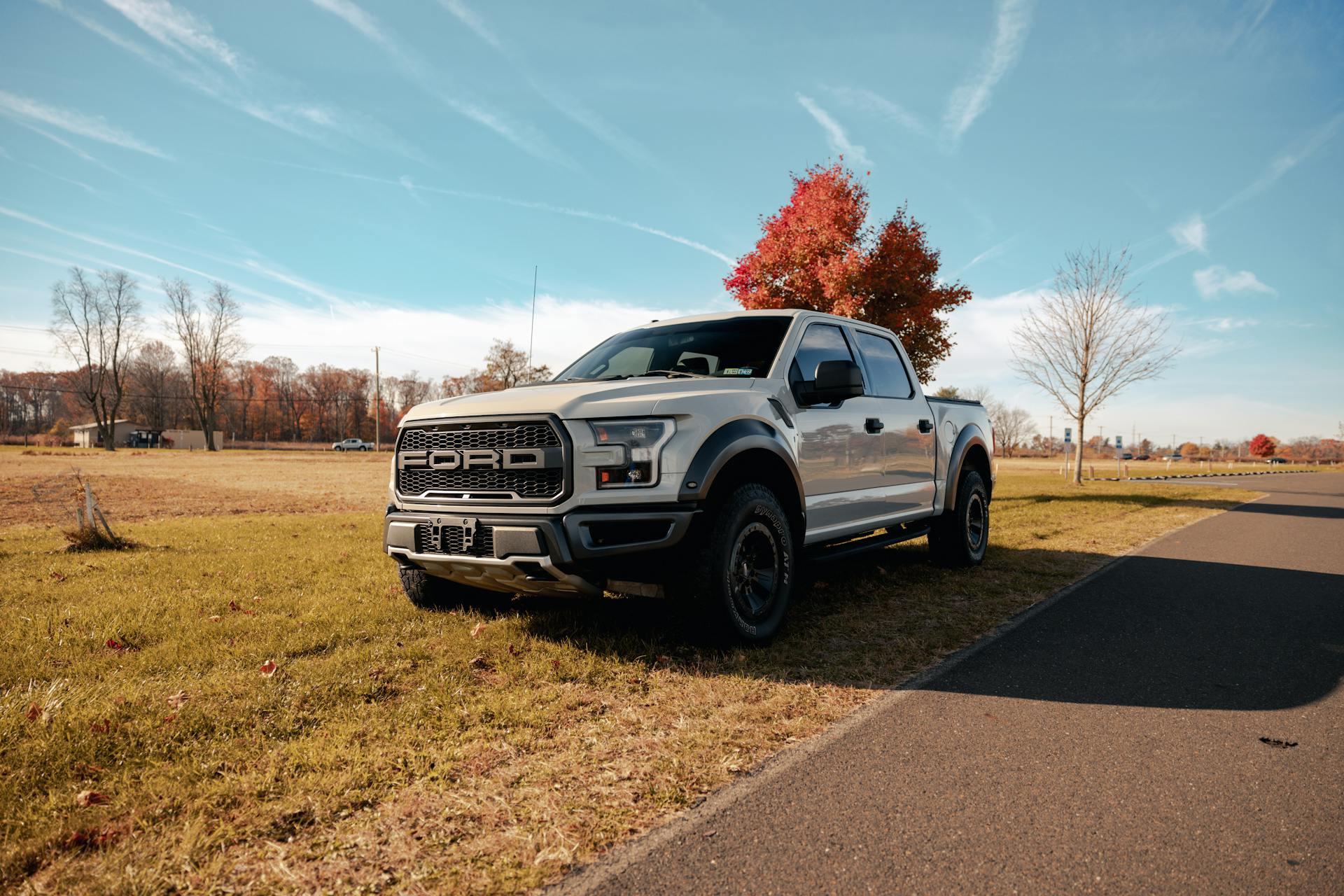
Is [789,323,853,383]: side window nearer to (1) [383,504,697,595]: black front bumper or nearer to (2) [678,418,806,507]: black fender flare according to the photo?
(2) [678,418,806,507]: black fender flare

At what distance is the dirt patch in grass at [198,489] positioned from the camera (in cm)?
1361

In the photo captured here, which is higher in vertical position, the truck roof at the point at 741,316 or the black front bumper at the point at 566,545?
the truck roof at the point at 741,316

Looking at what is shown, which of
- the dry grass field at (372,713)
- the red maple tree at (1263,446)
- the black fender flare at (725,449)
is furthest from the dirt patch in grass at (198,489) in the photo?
the red maple tree at (1263,446)

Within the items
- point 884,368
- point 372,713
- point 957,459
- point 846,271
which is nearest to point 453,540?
point 372,713

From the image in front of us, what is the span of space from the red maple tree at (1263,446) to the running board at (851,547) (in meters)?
132

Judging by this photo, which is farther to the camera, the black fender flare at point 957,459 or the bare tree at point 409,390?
the bare tree at point 409,390

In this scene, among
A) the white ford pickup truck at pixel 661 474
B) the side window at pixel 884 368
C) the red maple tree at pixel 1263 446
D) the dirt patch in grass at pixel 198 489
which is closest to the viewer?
the white ford pickup truck at pixel 661 474

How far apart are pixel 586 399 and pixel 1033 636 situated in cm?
342

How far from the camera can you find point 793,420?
492cm

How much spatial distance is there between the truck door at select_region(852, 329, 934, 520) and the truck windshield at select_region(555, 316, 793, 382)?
1240mm

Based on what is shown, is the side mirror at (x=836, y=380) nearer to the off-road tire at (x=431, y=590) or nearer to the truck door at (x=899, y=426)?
the truck door at (x=899, y=426)

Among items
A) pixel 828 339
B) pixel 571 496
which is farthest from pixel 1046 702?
pixel 828 339

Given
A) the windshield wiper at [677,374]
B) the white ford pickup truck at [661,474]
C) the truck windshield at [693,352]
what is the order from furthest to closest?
1. the truck windshield at [693,352]
2. the windshield wiper at [677,374]
3. the white ford pickup truck at [661,474]

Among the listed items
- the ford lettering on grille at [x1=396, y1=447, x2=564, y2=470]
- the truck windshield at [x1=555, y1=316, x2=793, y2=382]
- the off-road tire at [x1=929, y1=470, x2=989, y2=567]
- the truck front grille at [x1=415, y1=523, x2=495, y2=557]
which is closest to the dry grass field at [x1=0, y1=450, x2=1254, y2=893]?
the off-road tire at [x1=929, y1=470, x2=989, y2=567]
